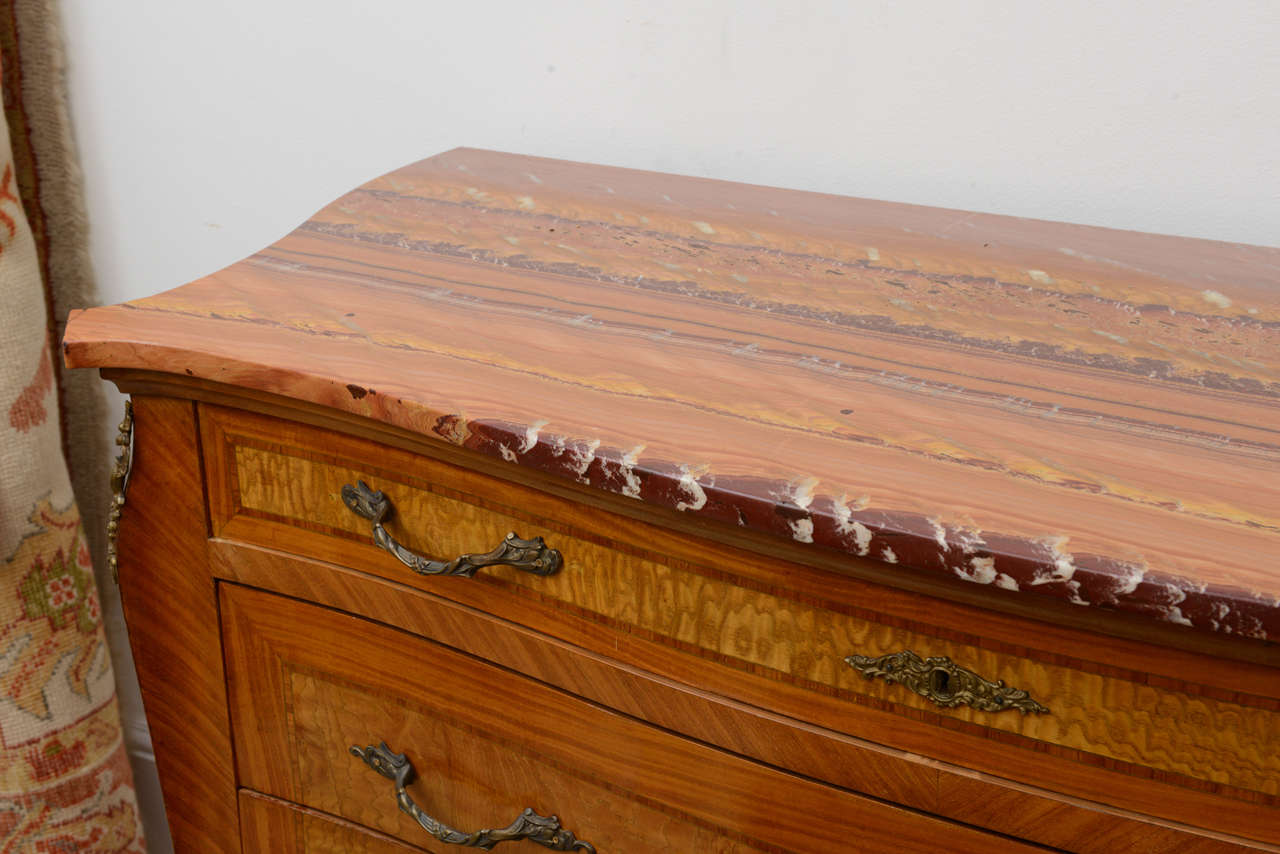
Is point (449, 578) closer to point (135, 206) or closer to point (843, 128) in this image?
point (843, 128)

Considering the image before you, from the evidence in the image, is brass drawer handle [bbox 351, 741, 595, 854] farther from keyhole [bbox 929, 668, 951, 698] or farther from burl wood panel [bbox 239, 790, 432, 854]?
keyhole [bbox 929, 668, 951, 698]

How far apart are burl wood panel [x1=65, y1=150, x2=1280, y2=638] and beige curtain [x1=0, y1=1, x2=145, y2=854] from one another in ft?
1.19

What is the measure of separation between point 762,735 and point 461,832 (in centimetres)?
24

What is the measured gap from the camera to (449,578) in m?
0.65

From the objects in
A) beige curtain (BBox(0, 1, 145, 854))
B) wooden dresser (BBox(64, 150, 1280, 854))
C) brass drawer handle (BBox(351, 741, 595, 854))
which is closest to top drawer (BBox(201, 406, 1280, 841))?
wooden dresser (BBox(64, 150, 1280, 854))

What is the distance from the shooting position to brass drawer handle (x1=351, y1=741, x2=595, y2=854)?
68cm

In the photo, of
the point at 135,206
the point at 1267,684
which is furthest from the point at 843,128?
the point at 135,206

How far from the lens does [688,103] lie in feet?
3.35

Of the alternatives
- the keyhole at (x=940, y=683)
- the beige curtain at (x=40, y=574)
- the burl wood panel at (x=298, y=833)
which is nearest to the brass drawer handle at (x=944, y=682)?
the keyhole at (x=940, y=683)

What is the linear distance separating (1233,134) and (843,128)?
1.00 feet

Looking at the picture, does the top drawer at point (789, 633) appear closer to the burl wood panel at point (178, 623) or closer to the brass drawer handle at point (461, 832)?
the burl wood panel at point (178, 623)

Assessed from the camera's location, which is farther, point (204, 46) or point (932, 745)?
point (204, 46)

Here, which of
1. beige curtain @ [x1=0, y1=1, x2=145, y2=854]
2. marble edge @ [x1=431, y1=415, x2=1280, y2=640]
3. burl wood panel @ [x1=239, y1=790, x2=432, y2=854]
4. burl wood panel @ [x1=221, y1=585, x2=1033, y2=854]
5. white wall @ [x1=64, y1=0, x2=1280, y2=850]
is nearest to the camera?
marble edge @ [x1=431, y1=415, x2=1280, y2=640]

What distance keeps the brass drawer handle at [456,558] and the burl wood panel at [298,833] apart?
9.2 inches
